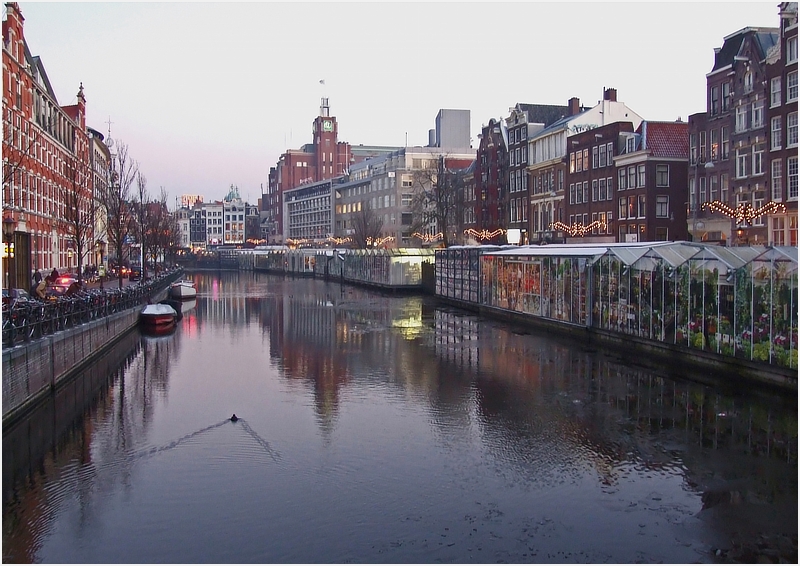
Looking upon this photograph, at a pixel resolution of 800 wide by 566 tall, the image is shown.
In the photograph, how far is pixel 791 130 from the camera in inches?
1672

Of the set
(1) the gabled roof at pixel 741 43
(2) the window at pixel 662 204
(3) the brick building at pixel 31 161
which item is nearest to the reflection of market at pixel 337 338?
(3) the brick building at pixel 31 161

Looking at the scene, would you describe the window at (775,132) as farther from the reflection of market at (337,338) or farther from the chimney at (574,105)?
the chimney at (574,105)

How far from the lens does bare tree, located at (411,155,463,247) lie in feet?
268

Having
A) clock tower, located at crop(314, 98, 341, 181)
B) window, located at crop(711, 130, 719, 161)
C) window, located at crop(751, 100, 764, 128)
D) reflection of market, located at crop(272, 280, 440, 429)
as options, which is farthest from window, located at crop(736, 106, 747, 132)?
clock tower, located at crop(314, 98, 341, 181)

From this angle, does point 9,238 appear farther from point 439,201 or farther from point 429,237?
point 429,237

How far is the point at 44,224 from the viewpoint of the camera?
169 ft

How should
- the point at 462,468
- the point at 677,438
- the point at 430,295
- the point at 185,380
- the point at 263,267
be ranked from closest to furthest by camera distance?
1. the point at 462,468
2. the point at 677,438
3. the point at 185,380
4. the point at 430,295
5. the point at 263,267

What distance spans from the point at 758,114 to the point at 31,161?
42701 millimetres

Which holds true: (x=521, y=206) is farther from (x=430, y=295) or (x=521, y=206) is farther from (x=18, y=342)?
(x=18, y=342)

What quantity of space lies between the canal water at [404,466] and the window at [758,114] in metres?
22.3

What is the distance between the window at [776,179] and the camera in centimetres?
4344

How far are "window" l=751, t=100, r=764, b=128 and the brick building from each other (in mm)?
38456

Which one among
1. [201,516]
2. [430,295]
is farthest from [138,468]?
[430,295]

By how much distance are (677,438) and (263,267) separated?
439 feet
